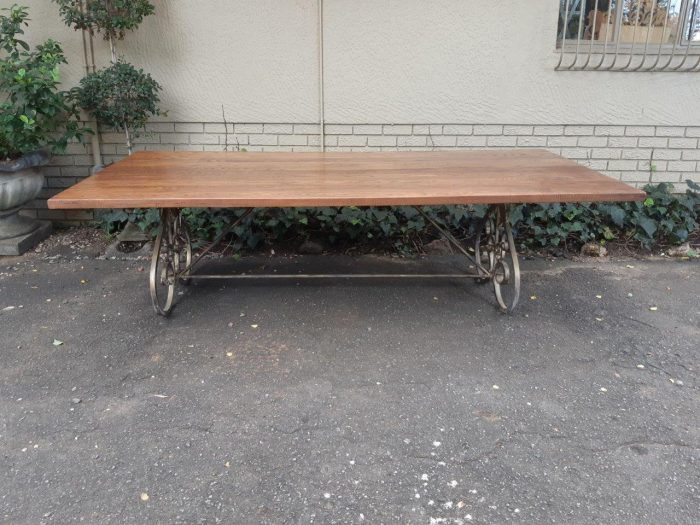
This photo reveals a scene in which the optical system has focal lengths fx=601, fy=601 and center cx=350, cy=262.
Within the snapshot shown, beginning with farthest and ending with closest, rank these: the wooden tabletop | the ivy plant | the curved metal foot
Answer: the ivy plant
the curved metal foot
the wooden tabletop

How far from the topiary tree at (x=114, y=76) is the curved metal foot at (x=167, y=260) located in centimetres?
104

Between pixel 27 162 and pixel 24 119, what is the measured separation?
394 millimetres

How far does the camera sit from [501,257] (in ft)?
11.3

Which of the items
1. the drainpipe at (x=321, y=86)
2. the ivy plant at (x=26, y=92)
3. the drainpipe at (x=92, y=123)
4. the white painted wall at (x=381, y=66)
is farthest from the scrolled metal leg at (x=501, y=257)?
the ivy plant at (x=26, y=92)

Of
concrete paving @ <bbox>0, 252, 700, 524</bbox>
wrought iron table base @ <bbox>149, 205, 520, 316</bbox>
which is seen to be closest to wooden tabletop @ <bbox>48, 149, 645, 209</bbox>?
wrought iron table base @ <bbox>149, 205, 520, 316</bbox>

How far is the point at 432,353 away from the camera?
9.64 feet

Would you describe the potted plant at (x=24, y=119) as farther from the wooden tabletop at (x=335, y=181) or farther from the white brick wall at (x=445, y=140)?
the wooden tabletop at (x=335, y=181)

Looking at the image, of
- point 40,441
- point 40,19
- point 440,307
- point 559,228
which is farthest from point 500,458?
point 40,19

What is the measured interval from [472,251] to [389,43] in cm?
163

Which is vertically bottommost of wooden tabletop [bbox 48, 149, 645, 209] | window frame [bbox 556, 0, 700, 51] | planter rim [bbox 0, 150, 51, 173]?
planter rim [bbox 0, 150, 51, 173]

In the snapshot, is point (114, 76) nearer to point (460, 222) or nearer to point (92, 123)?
point (92, 123)

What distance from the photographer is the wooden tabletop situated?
2.59 meters

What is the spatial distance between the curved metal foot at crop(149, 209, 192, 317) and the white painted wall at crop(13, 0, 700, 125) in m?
1.31

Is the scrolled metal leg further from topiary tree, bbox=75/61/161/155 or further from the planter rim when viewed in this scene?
the planter rim
